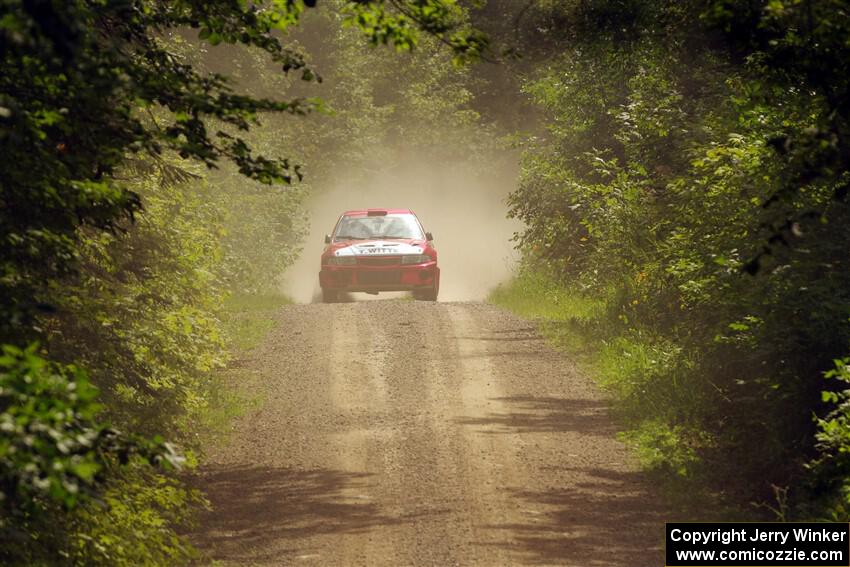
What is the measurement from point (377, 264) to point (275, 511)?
13.4 m

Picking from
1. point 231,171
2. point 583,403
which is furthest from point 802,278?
point 231,171

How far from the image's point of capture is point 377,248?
77.3 ft

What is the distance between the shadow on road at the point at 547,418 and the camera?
13.3 meters

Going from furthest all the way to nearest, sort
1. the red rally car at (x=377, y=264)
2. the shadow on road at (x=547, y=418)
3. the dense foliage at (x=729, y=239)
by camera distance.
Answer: the red rally car at (x=377, y=264)
the shadow on road at (x=547, y=418)
the dense foliage at (x=729, y=239)

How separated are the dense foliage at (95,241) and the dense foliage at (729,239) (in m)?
2.47

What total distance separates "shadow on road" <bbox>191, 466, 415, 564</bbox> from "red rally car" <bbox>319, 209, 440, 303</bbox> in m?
11.6

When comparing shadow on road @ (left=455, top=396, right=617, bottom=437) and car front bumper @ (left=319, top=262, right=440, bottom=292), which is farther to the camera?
car front bumper @ (left=319, top=262, right=440, bottom=292)

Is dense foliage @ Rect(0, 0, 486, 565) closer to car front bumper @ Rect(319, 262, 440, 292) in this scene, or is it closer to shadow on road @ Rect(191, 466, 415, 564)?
shadow on road @ Rect(191, 466, 415, 564)

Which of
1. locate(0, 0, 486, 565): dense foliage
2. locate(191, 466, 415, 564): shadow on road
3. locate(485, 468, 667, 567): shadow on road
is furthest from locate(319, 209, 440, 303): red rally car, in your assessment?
locate(0, 0, 486, 565): dense foliage

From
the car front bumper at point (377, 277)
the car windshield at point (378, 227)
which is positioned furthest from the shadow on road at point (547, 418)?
the car windshield at point (378, 227)

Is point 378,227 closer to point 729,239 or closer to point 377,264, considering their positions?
point 377,264

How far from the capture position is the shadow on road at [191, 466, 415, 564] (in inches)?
366

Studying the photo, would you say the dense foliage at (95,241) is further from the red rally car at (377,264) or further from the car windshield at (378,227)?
the car windshield at (378,227)

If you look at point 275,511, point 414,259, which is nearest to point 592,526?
point 275,511
